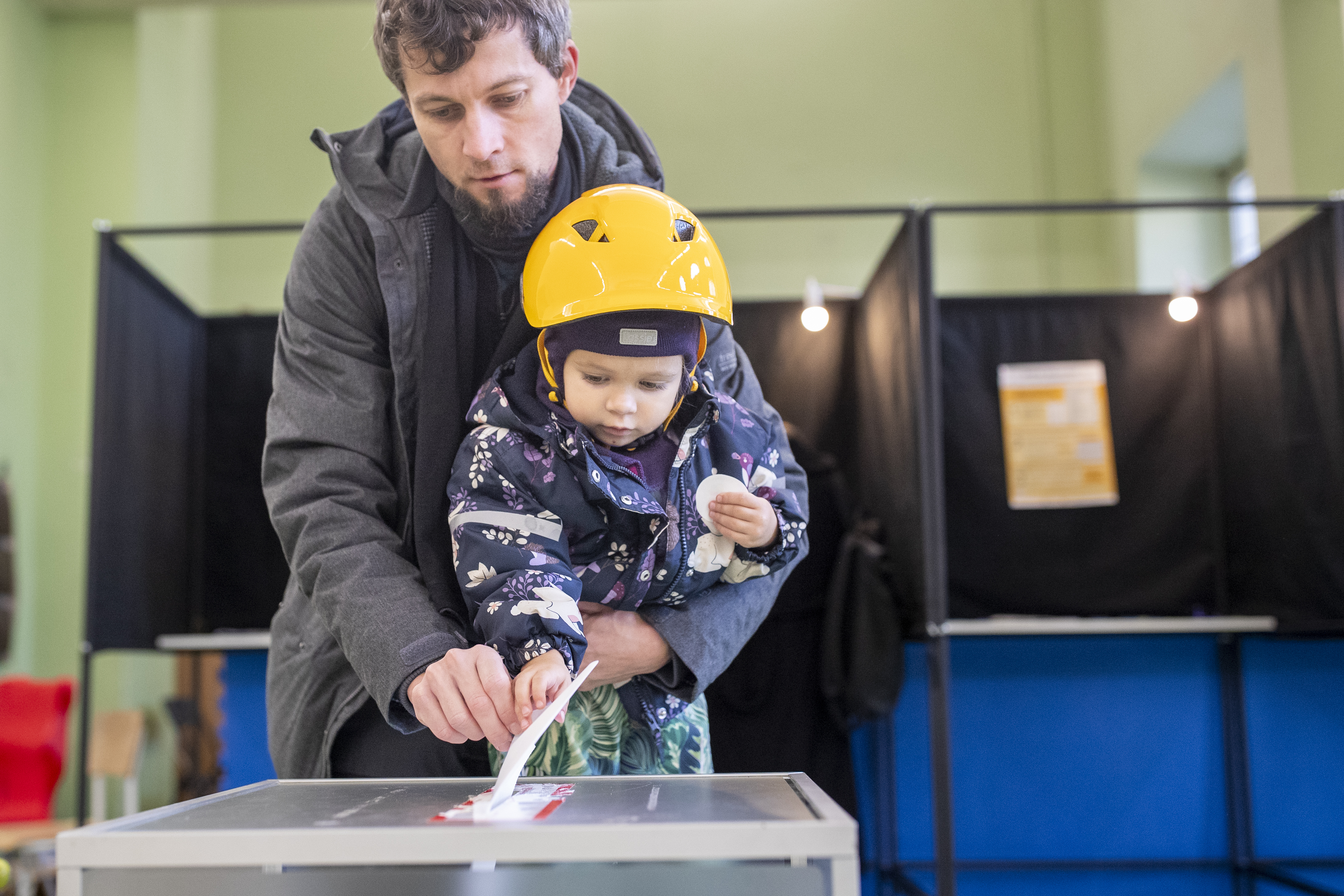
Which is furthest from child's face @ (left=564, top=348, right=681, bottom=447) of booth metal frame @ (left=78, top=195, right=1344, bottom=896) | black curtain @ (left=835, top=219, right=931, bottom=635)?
black curtain @ (left=835, top=219, right=931, bottom=635)

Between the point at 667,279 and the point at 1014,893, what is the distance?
286cm

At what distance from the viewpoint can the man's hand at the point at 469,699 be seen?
35.7 inches

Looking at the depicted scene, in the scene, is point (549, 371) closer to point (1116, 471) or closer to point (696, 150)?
point (1116, 471)

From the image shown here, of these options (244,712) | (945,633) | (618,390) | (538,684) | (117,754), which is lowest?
(117,754)

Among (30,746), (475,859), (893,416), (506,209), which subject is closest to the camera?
(475,859)

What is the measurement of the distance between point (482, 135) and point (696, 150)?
344cm

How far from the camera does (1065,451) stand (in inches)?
138

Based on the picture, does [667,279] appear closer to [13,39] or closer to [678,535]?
[678,535]

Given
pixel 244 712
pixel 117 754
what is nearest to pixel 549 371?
pixel 244 712

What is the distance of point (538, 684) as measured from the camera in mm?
899

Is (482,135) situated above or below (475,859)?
above

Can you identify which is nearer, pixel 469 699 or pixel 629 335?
pixel 469 699

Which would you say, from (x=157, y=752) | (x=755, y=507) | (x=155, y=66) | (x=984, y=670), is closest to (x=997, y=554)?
(x=984, y=670)

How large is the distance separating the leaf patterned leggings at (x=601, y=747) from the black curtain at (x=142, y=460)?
210 centimetres
